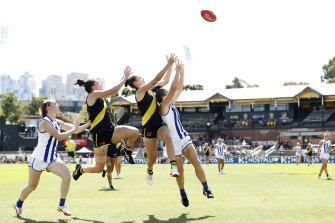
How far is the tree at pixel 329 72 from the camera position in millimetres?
91444

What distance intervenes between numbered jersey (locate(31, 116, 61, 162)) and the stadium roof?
54.3m

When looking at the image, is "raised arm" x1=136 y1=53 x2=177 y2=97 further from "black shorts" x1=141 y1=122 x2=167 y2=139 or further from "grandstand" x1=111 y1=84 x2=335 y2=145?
"grandstand" x1=111 y1=84 x2=335 y2=145

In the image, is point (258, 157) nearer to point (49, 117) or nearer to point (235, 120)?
point (235, 120)

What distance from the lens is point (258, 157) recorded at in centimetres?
4738

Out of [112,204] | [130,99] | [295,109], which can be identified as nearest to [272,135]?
[295,109]

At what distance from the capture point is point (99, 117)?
9328 millimetres

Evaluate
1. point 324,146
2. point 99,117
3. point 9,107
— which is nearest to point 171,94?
point 99,117

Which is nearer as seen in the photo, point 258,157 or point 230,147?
point 258,157

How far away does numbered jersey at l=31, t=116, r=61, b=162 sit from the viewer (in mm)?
8406

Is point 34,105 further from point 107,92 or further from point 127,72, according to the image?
point 107,92

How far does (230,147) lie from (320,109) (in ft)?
54.8

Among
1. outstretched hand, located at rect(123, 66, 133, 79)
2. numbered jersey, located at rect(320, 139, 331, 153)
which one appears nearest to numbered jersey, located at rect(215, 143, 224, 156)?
numbered jersey, located at rect(320, 139, 331, 153)

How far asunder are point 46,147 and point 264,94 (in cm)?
5773

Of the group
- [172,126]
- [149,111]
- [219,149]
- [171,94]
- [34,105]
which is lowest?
[219,149]
